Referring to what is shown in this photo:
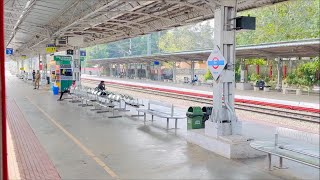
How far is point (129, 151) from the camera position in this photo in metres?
7.62

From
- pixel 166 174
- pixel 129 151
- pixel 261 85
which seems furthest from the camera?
pixel 261 85

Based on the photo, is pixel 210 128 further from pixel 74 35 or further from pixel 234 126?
pixel 74 35

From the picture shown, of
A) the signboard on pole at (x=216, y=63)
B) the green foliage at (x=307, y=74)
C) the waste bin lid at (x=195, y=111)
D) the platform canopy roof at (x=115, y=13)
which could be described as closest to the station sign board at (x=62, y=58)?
the platform canopy roof at (x=115, y=13)

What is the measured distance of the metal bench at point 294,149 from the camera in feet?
17.4

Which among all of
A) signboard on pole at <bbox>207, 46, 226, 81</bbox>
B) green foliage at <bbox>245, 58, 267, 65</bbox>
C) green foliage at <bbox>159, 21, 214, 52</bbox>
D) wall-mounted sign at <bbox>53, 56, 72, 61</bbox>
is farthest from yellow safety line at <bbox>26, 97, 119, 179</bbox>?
green foliage at <bbox>159, 21, 214, 52</bbox>

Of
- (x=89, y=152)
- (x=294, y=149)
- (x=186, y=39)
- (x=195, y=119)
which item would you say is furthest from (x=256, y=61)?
(x=186, y=39)

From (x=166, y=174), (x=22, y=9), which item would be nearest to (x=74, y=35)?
(x=22, y=9)

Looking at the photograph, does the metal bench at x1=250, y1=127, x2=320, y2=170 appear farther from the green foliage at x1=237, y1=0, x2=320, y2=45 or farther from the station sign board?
the green foliage at x1=237, y1=0, x2=320, y2=45

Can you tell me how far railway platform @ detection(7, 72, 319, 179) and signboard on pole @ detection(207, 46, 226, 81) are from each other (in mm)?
1751

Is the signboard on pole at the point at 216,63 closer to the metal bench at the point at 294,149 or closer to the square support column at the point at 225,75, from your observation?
the square support column at the point at 225,75

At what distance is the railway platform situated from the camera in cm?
600

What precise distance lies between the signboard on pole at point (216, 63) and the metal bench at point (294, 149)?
6.02ft

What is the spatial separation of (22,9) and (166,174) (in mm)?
11219

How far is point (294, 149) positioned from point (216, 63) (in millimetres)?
2743
